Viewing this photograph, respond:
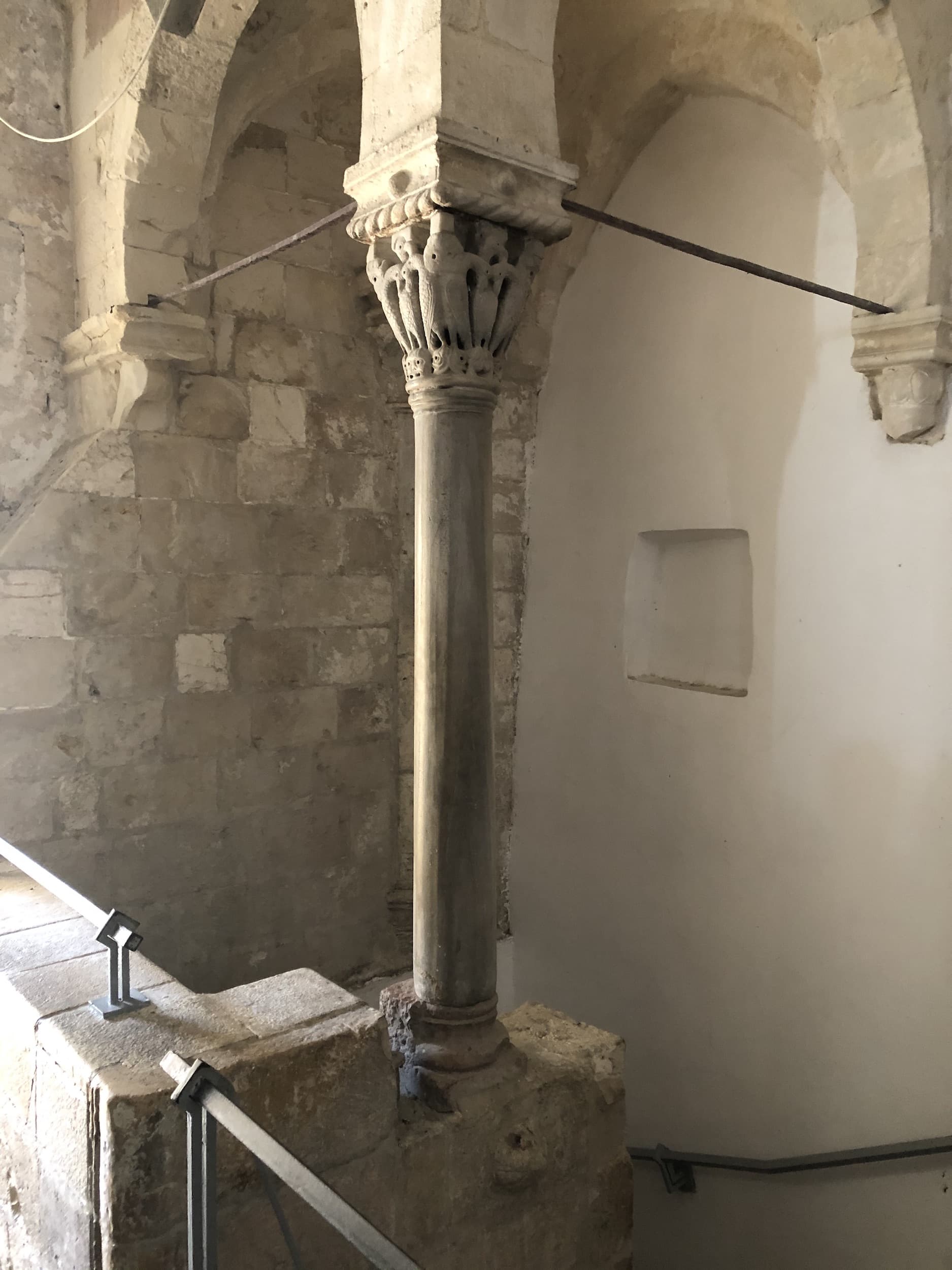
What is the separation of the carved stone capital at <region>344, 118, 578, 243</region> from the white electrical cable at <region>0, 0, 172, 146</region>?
1420 mm

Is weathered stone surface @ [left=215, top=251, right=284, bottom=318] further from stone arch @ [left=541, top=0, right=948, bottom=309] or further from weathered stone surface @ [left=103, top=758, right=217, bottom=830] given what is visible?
weathered stone surface @ [left=103, top=758, right=217, bottom=830]

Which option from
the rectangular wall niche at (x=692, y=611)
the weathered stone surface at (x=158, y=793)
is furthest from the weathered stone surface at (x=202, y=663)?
the rectangular wall niche at (x=692, y=611)

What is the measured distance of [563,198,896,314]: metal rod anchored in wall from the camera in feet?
8.46

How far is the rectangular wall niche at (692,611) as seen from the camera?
13.5ft

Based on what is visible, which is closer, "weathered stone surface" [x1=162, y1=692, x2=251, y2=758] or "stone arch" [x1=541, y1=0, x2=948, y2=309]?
"stone arch" [x1=541, y1=0, x2=948, y2=309]

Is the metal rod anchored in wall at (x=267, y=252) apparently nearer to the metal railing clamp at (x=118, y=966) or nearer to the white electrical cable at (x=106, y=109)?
the white electrical cable at (x=106, y=109)

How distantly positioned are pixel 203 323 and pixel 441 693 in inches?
83.5

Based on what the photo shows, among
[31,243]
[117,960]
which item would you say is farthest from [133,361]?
[117,960]

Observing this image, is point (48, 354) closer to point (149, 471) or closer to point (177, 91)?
point (149, 471)

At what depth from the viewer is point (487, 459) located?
8.62 ft

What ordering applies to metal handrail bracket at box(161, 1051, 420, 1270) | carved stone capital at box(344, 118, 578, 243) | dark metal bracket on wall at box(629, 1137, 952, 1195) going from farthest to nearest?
1. dark metal bracket on wall at box(629, 1137, 952, 1195)
2. carved stone capital at box(344, 118, 578, 243)
3. metal handrail bracket at box(161, 1051, 420, 1270)

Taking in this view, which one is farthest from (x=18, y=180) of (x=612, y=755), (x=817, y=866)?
(x=817, y=866)

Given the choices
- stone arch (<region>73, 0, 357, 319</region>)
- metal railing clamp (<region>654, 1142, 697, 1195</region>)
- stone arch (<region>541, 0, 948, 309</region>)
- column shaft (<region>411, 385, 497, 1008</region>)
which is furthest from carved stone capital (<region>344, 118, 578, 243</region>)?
metal railing clamp (<region>654, 1142, 697, 1195</region>)

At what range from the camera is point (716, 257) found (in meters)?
2.94
